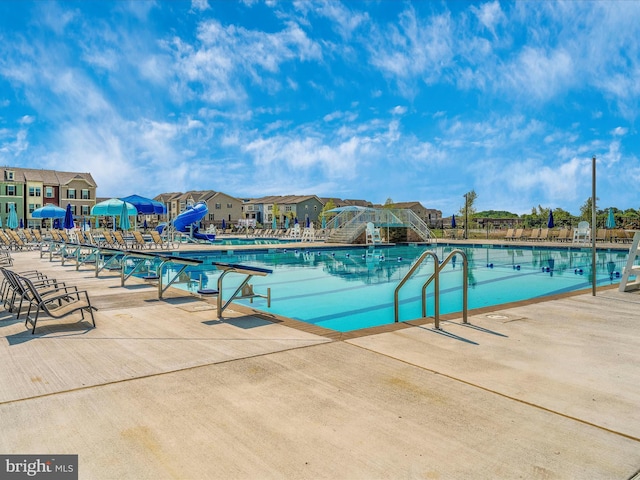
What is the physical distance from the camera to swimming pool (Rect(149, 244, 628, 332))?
8.78 metres

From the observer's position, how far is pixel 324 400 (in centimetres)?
330

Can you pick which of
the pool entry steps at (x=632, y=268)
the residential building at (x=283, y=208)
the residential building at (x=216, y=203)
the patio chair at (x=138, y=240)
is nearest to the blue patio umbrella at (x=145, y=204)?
the patio chair at (x=138, y=240)

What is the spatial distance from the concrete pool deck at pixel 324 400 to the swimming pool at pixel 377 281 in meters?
2.90

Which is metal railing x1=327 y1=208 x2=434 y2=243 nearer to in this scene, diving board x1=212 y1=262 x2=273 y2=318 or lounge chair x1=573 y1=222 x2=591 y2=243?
lounge chair x1=573 y1=222 x2=591 y2=243

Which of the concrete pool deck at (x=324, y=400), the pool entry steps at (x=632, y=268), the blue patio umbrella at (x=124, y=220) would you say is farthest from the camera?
the blue patio umbrella at (x=124, y=220)

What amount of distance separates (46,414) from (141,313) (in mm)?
3698

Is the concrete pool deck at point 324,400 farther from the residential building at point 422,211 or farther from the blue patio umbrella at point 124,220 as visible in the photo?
the residential building at point 422,211

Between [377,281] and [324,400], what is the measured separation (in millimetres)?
9536

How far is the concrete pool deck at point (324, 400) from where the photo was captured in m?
2.46


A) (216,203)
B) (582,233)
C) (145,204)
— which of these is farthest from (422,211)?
(145,204)

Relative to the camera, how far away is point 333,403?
3246 mm

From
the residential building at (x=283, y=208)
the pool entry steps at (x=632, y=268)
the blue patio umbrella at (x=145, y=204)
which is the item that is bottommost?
the pool entry steps at (x=632, y=268)

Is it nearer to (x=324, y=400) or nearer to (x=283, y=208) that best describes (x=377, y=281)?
(x=324, y=400)

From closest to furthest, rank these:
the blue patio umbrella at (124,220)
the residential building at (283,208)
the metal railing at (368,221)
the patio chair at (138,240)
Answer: the patio chair at (138,240) < the blue patio umbrella at (124,220) < the metal railing at (368,221) < the residential building at (283,208)
